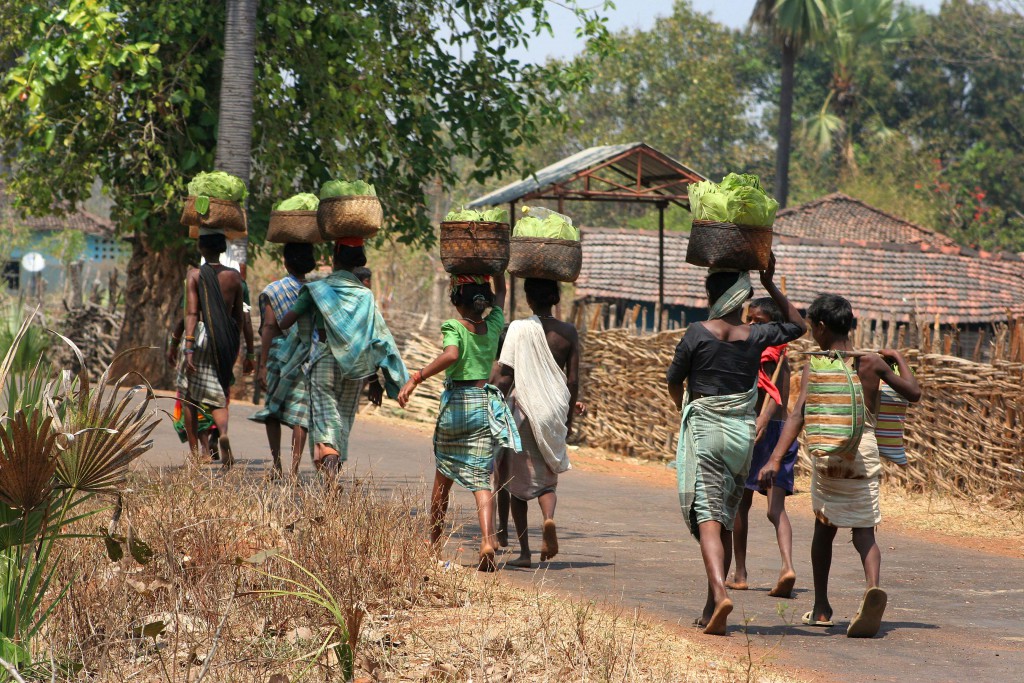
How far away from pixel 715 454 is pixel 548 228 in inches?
87.1

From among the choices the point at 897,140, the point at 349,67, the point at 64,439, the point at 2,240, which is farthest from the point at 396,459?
the point at 897,140

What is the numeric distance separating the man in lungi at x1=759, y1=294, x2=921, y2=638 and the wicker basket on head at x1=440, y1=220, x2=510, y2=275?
193 cm

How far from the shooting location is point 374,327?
779cm

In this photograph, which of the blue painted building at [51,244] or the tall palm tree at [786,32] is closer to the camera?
the blue painted building at [51,244]

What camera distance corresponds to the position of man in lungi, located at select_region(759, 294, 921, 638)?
6.24 meters

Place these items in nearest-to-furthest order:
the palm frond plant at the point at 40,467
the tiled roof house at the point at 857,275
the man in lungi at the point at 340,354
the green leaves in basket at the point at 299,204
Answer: the palm frond plant at the point at 40,467 < the man in lungi at the point at 340,354 < the green leaves in basket at the point at 299,204 < the tiled roof house at the point at 857,275

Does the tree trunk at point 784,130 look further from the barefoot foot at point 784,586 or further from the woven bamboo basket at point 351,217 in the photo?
the barefoot foot at point 784,586

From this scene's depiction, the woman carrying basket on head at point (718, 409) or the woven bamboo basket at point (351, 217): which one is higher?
the woven bamboo basket at point (351, 217)

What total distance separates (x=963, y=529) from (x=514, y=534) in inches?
164

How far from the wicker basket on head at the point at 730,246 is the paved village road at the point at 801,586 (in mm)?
1681

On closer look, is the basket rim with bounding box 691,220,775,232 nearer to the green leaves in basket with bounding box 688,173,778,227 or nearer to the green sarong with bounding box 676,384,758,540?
the green leaves in basket with bounding box 688,173,778,227

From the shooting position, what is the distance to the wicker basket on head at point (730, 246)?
19.6 feet

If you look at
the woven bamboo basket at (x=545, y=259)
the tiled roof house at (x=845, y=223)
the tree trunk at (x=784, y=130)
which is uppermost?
the tree trunk at (x=784, y=130)

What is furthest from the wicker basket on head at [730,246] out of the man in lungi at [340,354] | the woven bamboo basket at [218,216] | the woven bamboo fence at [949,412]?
the woven bamboo fence at [949,412]
